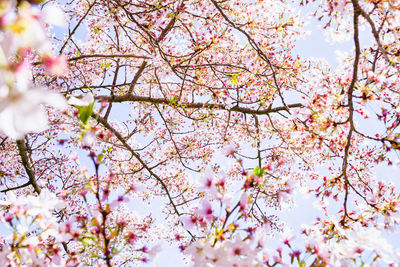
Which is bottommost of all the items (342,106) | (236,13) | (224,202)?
(224,202)

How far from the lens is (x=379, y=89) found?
183 centimetres

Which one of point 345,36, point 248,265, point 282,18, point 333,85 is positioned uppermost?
point 282,18

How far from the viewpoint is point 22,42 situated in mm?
547

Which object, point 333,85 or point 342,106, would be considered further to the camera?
point 333,85

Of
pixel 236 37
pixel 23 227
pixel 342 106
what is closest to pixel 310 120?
pixel 342 106

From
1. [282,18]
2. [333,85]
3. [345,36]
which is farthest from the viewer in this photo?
[282,18]

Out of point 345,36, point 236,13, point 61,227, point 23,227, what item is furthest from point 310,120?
point 236,13

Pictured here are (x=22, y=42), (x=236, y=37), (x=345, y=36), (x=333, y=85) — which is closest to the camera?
(x=22, y=42)

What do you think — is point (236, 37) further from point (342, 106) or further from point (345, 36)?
point (342, 106)

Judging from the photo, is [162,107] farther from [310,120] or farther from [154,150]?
[310,120]

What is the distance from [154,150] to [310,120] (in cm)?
649

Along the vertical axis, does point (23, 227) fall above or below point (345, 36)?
below

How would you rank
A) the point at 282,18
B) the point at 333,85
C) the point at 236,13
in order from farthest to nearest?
the point at 236,13, the point at 282,18, the point at 333,85

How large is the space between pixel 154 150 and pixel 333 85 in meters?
6.59
